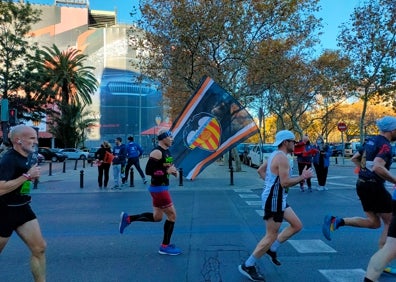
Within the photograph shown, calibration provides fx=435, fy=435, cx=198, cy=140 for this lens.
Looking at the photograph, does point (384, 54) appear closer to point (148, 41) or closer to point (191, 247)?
point (148, 41)

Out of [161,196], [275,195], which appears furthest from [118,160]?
[275,195]

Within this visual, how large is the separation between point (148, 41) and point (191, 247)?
16.9 metres

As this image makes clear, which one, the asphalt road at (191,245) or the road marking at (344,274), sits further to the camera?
the asphalt road at (191,245)

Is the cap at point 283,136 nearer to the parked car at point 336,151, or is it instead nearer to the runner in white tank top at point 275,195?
the runner in white tank top at point 275,195

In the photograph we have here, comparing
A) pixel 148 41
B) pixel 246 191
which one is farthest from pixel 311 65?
pixel 246 191

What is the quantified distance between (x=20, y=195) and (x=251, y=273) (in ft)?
8.51

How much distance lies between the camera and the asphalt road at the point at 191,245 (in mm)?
5188

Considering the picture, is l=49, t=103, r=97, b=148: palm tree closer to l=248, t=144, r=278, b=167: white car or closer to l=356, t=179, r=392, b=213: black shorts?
l=248, t=144, r=278, b=167: white car

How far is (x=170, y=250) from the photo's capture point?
607cm

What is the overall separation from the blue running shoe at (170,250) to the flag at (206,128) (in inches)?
157

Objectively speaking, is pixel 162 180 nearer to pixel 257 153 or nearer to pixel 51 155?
pixel 257 153

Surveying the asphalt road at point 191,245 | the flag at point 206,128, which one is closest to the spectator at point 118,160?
the asphalt road at point 191,245

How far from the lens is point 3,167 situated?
12.9 ft

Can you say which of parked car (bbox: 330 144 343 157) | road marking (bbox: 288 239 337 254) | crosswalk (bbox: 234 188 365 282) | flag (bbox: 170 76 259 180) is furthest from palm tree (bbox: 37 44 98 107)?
road marking (bbox: 288 239 337 254)
